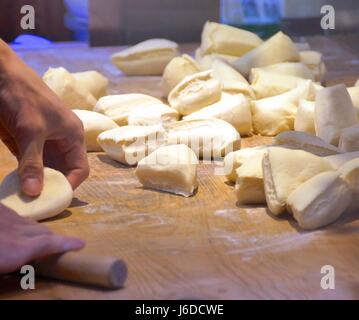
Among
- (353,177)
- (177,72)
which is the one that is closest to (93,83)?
(177,72)

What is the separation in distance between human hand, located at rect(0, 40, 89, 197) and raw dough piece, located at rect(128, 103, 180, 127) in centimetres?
43

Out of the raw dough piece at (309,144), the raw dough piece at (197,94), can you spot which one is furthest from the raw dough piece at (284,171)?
the raw dough piece at (197,94)

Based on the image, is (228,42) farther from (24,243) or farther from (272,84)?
(24,243)

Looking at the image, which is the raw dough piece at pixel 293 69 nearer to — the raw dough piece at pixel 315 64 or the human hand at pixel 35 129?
the raw dough piece at pixel 315 64

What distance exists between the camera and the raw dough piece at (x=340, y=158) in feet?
4.43

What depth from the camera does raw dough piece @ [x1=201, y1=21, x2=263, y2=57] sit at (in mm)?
2483

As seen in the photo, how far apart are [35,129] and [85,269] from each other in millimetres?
350

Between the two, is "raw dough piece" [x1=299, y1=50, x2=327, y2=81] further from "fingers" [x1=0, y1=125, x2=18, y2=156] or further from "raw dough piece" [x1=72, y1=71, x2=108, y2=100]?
"fingers" [x1=0, y1=125, x2=18, y2=156]

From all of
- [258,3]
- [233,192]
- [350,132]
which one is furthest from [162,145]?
[258,3]

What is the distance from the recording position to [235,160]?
1478 mm

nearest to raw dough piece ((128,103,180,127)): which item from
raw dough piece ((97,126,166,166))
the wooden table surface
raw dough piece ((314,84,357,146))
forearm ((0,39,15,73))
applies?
raw dough piece ((97,126,166,166))

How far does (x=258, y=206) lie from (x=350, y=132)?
0.26 meters
